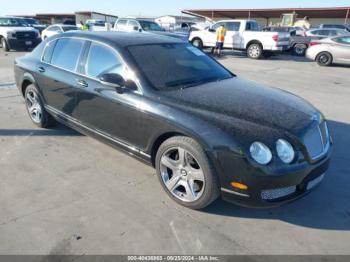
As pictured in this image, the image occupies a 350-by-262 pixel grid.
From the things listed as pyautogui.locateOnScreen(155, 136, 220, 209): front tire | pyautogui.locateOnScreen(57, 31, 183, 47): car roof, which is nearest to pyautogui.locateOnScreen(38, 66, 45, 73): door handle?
pyautogui.locateOnScreen(57, 31, 183, 47): car roof

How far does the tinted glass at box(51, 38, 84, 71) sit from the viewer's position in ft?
14.2

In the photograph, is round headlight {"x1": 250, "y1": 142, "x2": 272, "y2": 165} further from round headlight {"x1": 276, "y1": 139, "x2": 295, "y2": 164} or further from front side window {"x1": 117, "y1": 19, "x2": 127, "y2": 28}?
front side window {"x1": 117, "y1": 19, "x2": 127, "y2": 28}

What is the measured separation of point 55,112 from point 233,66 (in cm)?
1025

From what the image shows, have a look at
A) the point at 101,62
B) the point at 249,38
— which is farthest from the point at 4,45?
the point at 101,62

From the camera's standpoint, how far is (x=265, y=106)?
11.0 feet

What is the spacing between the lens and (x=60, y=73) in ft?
14.8

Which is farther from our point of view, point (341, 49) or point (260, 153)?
point (341, 49)

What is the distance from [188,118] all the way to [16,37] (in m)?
17.7

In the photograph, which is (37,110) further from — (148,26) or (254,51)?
(148,26)

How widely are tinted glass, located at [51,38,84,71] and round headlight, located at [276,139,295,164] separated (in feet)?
9.49

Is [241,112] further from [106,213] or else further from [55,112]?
[55,112]

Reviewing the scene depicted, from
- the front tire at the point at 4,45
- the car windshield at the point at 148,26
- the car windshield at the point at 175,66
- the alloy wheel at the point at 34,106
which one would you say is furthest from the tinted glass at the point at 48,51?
the front tire at the point at 4,45

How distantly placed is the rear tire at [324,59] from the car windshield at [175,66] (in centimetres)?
1150

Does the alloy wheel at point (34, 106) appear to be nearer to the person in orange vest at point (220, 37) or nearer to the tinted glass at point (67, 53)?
the tinted glass at point (67, 53)
